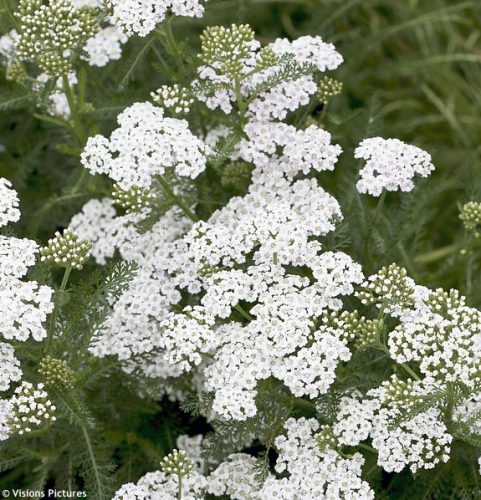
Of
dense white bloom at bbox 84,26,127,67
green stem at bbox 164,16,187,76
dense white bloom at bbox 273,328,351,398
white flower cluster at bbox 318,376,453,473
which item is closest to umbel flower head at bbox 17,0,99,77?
green stem at bbox 164,16,187,76

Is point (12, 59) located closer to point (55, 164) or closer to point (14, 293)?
point (55, 164)

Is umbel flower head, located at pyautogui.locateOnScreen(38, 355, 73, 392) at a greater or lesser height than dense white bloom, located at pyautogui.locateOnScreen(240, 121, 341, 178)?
lesser

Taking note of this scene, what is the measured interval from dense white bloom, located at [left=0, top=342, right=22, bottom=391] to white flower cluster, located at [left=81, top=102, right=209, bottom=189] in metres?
1.09

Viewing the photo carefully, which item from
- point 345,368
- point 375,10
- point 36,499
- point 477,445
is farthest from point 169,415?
point 375,10

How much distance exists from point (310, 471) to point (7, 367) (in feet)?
5.32

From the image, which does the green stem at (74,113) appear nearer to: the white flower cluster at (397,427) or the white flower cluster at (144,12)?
the white flower cluster at (144,12)

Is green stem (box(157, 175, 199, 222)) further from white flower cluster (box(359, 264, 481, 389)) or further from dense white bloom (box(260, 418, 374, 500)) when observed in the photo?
dense white bloom (box(260, 418, 374, 500))

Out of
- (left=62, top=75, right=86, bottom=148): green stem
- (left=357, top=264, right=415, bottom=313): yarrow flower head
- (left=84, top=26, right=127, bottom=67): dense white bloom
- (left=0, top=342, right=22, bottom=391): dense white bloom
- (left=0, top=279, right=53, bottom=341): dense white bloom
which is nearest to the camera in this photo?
(left=0, top=279, right=53, bottom=341): dense white bloom

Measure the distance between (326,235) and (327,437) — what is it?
4.04 feet

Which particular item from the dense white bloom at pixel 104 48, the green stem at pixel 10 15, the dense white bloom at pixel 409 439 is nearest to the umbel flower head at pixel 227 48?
the dense white bloom at pixel 104 48

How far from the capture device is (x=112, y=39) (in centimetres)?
561

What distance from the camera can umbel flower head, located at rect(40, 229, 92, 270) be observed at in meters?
4.43

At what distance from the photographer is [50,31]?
187 inches

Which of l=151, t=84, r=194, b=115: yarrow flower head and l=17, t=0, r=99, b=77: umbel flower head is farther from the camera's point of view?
l=151, t=84, r=194, b=115: yarrow flower head
